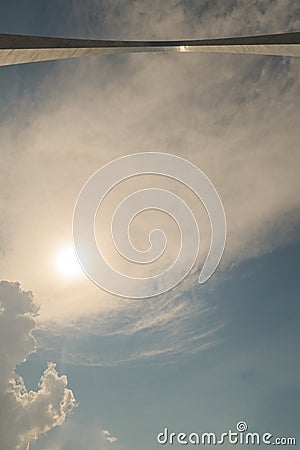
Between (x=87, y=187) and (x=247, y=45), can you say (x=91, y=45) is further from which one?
(x=87, y=187)

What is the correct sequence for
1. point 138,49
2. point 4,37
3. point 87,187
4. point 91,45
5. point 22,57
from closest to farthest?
point 4,37
point 22,57
point 91,45
point 138,49
point 87,187

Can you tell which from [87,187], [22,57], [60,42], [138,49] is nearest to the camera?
[22,57]

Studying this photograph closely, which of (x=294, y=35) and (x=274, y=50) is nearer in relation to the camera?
(x=294, y=35)

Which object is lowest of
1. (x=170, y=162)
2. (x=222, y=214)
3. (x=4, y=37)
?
(x=4, y=37)

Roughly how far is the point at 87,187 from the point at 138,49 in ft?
65.7

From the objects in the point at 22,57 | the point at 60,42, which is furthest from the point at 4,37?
the point at 60,42

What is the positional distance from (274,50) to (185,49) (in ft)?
17.1

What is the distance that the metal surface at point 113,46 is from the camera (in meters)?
16.4

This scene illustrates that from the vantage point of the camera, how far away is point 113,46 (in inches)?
821

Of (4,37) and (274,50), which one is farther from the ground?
(274,50)

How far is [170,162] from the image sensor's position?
40.9 m

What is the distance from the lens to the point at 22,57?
17.1 meters

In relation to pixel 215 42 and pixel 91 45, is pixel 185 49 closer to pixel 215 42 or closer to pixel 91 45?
pixel 215 42

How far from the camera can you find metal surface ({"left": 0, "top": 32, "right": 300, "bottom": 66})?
16.4 meters
